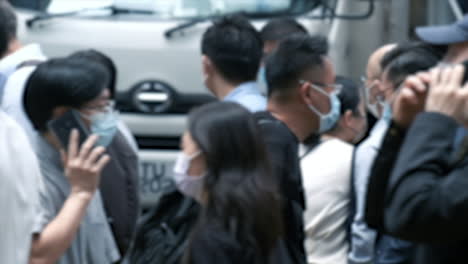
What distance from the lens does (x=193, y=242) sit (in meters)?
2.54

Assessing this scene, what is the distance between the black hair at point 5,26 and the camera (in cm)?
323

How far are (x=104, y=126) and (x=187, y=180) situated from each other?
31.8 inches

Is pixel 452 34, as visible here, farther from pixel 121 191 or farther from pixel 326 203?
pixel 121 191

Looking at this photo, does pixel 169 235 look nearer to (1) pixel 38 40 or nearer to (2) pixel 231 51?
(2) pixel 231 51

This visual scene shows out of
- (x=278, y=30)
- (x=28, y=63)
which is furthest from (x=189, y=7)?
(x=28, y=63)

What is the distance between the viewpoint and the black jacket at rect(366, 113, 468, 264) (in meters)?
2.27

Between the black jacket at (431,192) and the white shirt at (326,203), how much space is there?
1343 mm

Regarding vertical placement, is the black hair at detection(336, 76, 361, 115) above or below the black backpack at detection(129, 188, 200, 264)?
below

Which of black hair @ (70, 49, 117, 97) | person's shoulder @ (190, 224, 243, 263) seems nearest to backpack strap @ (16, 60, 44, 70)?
black hair @ (70, 49, 117, 97)

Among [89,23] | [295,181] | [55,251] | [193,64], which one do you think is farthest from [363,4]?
[55,251]

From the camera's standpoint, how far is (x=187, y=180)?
9.38 feet

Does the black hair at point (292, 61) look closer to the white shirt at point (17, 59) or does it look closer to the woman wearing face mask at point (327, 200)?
the woman wearing face mask at point (327, 200)

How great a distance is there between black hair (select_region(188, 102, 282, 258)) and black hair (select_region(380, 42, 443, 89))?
45.3 inches

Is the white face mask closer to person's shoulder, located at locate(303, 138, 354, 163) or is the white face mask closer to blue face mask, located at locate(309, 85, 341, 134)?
blue face mask, located at locate(309, 85, 341, 134)
